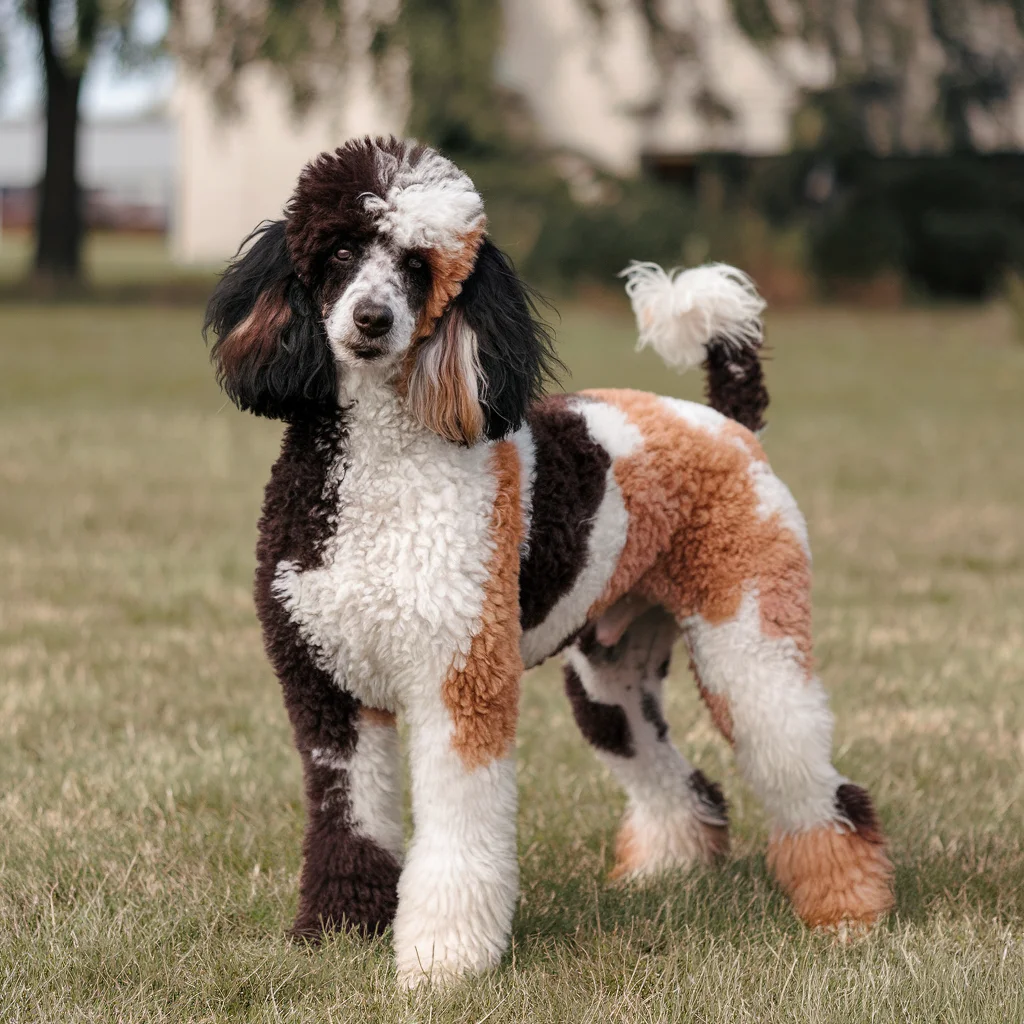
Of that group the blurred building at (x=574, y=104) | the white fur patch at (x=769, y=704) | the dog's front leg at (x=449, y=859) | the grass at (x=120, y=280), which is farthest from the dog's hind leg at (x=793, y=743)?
the blurred building at (x=574, y=104)

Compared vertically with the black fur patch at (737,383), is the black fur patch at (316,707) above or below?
below

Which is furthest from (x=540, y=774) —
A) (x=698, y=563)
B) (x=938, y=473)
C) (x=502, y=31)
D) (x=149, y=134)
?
(x=149, y=134)

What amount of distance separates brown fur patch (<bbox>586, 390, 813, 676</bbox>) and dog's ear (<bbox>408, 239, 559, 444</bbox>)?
Result: 0.49 meters

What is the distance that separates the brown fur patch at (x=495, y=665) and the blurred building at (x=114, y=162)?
62.8m

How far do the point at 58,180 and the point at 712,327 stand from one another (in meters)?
20.8

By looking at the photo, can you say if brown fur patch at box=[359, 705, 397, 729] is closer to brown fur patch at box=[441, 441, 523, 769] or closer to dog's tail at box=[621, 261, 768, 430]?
brown fur patch at box=[441, 441, 523, 769]

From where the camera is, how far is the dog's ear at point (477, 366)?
2867mm

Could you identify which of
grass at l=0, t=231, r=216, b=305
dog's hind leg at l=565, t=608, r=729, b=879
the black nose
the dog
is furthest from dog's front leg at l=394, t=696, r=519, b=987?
grass at l=0, t=231, r=216, b=305

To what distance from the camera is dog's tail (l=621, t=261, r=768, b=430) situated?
3.65 meters

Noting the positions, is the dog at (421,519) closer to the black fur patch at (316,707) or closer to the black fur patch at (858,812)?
the black fur patch at (316,707)

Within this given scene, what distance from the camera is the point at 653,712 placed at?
380cm

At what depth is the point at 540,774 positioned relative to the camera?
14.4ft

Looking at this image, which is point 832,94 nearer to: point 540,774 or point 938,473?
point 938,473

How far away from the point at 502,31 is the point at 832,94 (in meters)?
5.96
